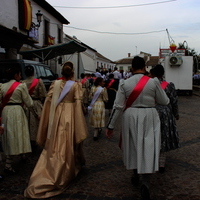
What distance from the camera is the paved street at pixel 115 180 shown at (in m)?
3.57

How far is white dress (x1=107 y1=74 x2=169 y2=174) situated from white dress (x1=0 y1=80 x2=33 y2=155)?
1633mm

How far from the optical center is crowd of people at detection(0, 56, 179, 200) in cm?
345

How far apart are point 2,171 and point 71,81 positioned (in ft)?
6.10

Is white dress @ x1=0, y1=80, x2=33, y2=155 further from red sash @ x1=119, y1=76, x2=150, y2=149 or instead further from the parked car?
the parked car

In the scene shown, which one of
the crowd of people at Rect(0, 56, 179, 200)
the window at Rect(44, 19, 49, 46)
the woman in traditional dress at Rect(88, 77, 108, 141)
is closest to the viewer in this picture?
the crowd of people at Rect(0, 56, 179, 200)

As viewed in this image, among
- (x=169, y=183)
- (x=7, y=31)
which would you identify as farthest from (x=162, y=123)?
(x=7, y=31)

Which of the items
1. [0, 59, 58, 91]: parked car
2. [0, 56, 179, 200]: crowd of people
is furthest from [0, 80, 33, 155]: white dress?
[0, 59, 58, 91]: parked car

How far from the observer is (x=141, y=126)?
3432 mm

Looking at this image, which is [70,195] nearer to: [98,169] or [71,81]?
[98,169]

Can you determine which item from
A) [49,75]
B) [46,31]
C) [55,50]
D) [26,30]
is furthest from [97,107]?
[46,31]

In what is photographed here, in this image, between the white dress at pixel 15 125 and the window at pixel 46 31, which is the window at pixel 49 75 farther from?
the window at pixel 46 31

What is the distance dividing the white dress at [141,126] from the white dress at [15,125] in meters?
1.63

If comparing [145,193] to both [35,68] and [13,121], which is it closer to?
[13,121]

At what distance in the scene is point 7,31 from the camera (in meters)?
11.1
